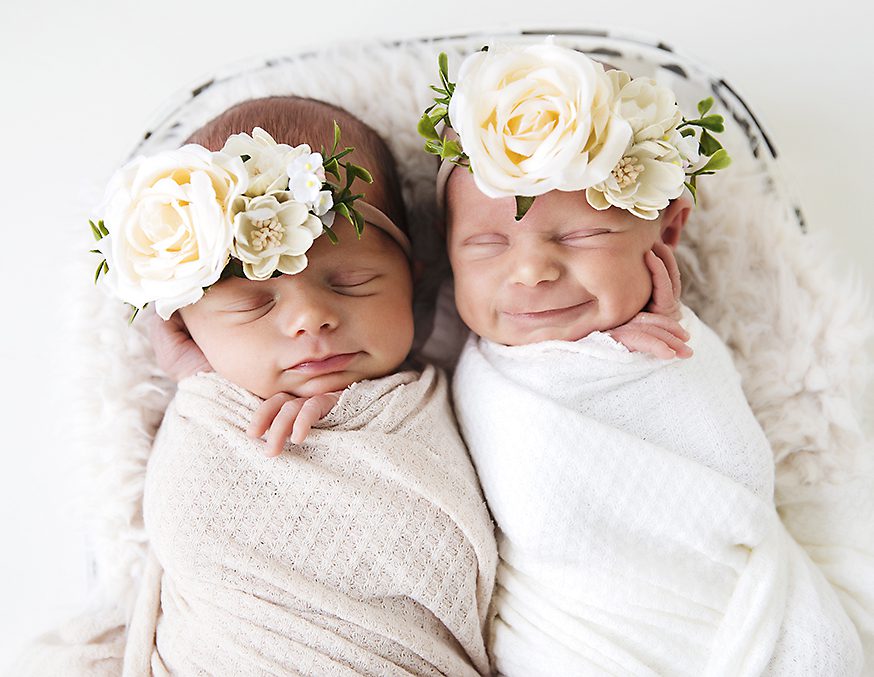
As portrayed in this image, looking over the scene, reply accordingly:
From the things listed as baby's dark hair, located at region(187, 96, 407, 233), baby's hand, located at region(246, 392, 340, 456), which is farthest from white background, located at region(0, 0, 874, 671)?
baby's hand, located at region(246, 392, 340, 456)

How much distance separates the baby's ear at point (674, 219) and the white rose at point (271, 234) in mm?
757

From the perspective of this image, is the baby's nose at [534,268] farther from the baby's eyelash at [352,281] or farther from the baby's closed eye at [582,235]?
the baby's eyelash at [352,281]

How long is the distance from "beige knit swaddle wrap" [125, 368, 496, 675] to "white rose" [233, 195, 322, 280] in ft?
0.99

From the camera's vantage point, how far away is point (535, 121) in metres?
1.38

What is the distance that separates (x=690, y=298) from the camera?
191cm

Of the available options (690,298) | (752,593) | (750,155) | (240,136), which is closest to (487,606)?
(752,593)

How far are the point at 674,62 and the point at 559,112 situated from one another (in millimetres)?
615

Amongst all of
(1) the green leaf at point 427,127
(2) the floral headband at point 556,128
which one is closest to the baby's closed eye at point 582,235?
(2) the floral headband at point 556,128

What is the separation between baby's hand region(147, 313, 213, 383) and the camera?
1.74 meters

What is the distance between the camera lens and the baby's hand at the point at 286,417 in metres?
1.50

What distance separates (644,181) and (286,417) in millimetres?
791

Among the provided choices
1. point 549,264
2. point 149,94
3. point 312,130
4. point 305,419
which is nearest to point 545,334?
point 549,264

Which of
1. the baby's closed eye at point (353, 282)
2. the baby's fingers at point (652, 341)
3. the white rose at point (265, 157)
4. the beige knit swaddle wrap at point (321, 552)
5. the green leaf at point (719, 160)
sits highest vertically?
the green leaf at point (719, 160)

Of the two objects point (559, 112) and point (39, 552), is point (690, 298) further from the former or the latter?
point (39, 552)
